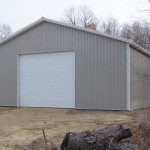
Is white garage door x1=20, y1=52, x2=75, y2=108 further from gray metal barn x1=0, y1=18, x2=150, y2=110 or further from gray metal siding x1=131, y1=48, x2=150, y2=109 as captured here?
gray metal siding x1=131, y1=48, x2=150, y2=109

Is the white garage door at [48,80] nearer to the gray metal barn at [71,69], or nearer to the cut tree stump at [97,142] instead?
the gray metal barn at [71,69]

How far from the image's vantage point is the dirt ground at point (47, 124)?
373 inches

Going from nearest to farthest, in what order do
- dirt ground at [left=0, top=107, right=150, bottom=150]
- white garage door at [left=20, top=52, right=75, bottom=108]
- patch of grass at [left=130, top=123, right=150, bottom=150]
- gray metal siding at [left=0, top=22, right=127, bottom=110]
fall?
patch of grass at [left=130, top=123, right=150, bottom=150] < dirt ground at [left=0, top=107, right=150, bottom=150] < gray metal siding at [left=0, top=22, right=127, bottom=110] < white garage door at [left=20, top=52, right=75, bottom=108]

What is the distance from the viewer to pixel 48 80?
18875 millimetres

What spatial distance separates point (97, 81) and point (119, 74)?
3.92 ft

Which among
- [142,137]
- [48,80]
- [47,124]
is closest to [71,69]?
[48,80]

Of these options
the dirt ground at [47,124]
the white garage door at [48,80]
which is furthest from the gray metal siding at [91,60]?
the dirt ground at [47,124]

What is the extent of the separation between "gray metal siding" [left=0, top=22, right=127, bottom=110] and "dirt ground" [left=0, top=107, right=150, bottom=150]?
0.72 meters

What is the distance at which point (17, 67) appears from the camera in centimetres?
1978

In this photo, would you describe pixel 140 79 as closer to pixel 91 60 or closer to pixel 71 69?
pixel 91 60

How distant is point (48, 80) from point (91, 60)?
2919mm

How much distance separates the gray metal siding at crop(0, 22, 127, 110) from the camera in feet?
54.7

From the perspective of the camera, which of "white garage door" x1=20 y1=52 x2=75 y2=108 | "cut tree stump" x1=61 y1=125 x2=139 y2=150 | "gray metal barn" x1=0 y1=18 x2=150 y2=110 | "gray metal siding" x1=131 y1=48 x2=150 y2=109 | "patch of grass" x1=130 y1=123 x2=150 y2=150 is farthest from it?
"white garage door" x1=20 y1=52 x2=75 y2=108

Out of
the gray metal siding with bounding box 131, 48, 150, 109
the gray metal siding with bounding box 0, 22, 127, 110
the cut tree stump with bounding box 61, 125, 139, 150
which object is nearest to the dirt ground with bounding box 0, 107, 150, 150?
the gray metal siding with bounding box 0, 22, 127, 110
